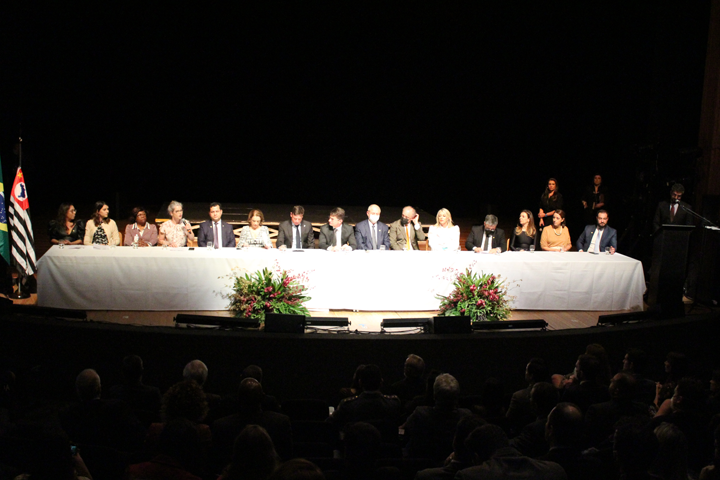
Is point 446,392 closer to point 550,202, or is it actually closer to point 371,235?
point 371,235

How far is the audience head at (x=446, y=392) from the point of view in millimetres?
3227

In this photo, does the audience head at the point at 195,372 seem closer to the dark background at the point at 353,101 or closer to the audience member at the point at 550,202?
the audience member at the point at 550,202

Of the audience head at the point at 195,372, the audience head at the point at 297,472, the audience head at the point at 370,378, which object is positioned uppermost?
the audience head at the point at 297,472

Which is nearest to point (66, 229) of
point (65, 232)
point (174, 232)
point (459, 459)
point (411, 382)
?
point (65, 232)

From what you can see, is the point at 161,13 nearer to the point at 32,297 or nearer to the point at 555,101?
the point at 32,297

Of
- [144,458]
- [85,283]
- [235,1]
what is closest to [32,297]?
[85,283]

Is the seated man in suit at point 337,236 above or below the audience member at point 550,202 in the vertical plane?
below

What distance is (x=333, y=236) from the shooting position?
7.44 m

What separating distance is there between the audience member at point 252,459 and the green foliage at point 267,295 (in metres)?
3.77

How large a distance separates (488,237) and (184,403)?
5.20m

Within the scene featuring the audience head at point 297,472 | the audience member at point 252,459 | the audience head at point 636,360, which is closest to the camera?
the audience head at point 297,472

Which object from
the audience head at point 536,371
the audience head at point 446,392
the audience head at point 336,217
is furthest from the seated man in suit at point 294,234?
the audience head at point 446,392

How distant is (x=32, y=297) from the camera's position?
694cm

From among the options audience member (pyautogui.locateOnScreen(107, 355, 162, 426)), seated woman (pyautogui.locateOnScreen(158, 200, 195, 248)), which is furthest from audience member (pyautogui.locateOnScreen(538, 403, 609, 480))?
seated woman (pyautogui.locateOnScreen(158, 200, 195, 248))
